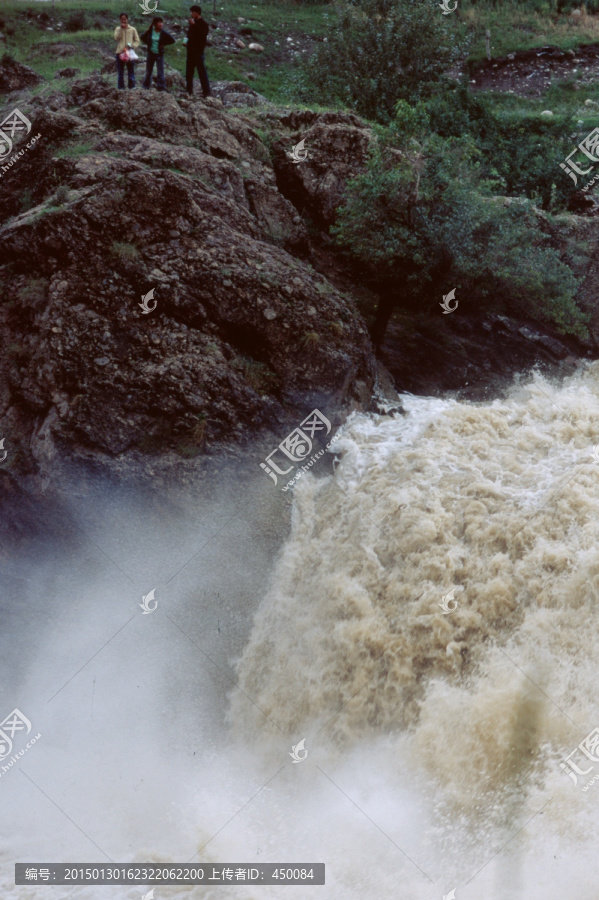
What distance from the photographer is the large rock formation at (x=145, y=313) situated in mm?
12391

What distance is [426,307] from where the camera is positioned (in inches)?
625

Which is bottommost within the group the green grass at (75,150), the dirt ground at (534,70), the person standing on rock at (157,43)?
the green grass at (75,150)

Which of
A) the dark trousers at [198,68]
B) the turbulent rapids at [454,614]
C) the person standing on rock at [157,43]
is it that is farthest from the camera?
the dark trousers at [198,68]

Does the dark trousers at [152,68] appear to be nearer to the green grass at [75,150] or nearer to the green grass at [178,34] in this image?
the green grass at [75,150]

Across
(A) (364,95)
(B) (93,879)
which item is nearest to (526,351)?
(A) (364,95)

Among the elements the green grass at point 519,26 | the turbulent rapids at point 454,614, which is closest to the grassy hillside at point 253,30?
the green grass at point 519,26

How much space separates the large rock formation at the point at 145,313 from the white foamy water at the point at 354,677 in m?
1.55

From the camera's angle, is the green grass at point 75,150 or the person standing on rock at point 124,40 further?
the person standing on rock at point 124,40

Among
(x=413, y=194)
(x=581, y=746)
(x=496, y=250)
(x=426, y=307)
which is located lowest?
(x=581, y=746)

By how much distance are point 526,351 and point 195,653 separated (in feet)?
30.1

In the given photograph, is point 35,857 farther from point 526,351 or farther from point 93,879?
point 526,351

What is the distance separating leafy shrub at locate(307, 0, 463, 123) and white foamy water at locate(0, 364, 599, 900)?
41.4ft

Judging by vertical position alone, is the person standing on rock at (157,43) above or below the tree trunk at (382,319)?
above

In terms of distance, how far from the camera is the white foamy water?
28.0 ft
